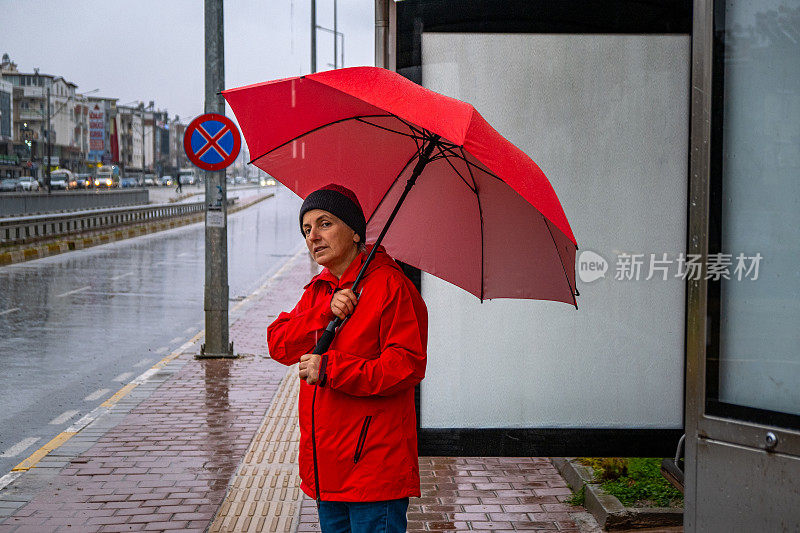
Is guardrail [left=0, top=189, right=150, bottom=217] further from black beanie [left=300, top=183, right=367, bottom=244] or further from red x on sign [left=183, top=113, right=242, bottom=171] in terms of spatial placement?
black beanie [left=300, top=183, right=367, bottom=244]

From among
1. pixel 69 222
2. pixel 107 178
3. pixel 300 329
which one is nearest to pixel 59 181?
pixel 107 178

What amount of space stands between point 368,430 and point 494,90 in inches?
114

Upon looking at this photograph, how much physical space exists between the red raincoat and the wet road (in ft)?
14.3

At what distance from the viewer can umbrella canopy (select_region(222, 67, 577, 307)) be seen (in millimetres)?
3477

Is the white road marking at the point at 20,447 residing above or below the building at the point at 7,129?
below

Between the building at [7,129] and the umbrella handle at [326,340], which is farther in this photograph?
the building at [7,129]

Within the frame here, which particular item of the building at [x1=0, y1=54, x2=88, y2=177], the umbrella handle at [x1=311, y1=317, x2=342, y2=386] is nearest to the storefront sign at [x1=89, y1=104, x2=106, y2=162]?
the building at [x1=0, y1=54, x2=88, y2=177]

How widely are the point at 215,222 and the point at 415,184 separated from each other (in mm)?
7005

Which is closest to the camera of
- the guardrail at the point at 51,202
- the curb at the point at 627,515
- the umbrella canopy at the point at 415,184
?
the umbrella canopy at the point at 415,184

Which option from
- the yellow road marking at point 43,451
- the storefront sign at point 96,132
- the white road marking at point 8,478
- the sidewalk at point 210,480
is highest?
the storefront sign at point 96,132

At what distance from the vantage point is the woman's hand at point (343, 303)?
2918 mm

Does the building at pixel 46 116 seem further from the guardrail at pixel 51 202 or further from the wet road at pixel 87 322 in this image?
the wet road at pixel 87 322

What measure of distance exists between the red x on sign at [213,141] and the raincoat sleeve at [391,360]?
7.62 m

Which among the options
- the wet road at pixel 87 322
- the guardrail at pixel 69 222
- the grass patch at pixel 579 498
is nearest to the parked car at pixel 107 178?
the guardrail at pixel 69 222
